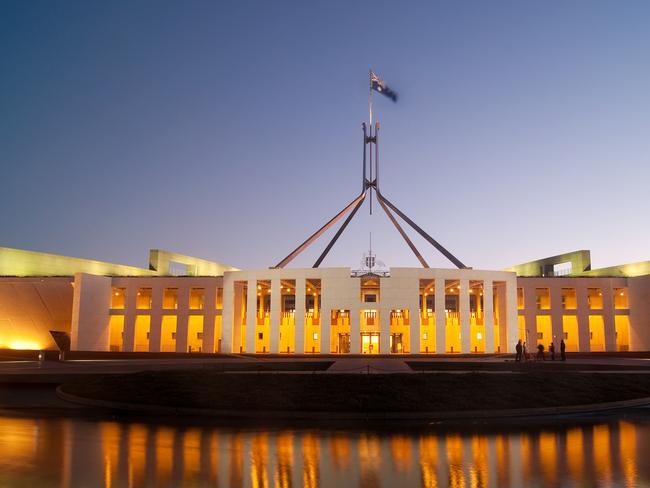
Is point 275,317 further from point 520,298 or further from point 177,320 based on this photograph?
point 520,298

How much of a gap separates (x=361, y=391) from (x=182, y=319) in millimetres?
33653

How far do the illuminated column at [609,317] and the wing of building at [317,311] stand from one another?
0.08 m

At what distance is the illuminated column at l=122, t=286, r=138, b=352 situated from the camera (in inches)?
1882

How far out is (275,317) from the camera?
140 feet

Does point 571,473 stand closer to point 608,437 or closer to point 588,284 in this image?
point 608,437

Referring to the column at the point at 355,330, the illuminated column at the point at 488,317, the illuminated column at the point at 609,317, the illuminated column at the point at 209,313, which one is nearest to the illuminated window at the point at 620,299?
the illuminated column at the point at 609,317

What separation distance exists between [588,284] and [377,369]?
3169 centimetres

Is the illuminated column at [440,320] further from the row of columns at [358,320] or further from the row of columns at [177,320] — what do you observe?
the row of columns at [177,320]

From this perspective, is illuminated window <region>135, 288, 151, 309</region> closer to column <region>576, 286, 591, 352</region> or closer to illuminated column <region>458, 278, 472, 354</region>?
illuminated column <region>458, 278, 472, 354</region>

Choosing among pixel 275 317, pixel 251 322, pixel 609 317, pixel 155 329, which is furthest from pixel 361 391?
pixel 609 317

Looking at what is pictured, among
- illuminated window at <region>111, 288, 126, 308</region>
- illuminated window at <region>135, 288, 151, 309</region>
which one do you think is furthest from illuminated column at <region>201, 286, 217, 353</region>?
A: illuminated window at <region>135, 288, 151, 309</region>

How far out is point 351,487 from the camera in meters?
8.21

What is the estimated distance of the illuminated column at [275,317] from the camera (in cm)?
4234

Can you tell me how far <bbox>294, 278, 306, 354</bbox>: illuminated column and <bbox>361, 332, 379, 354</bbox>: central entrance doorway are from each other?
225 inches
